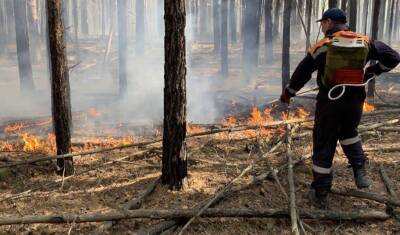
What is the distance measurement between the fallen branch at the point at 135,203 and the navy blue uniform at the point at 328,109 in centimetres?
213

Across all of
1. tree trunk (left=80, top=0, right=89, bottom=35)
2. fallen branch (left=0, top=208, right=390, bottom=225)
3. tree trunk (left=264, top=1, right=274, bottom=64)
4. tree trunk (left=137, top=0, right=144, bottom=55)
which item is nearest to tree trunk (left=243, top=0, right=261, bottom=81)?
tree trunk (left=264, top=1, right=274, bottom=64)

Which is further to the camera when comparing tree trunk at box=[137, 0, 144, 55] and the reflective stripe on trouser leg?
tree trunk at box=[137, 0, 144, 55]

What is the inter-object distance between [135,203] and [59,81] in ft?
7.76

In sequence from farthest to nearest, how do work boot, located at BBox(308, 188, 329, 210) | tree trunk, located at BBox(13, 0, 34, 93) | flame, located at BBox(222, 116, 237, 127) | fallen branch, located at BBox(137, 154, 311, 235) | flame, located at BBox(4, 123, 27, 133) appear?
tree trunk, located at BBox(13, 0, 34, 93) → flame, located at BBox(4, 123, 27, 133) → flame, located at BBox(222, 116, 237, 127) → work boot, located at BBox(308, 188, 329, 210) → fallen branch, located at BBox(137, 154, 311, 235)

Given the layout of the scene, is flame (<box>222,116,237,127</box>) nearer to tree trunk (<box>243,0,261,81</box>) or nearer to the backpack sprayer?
the backpack sprayer

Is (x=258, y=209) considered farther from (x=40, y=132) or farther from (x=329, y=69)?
(x=40, y=132)

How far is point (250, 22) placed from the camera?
27.5m

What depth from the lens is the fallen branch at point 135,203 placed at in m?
4.45

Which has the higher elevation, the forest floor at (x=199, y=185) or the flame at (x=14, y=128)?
the forest floor at (x=199, y=185)

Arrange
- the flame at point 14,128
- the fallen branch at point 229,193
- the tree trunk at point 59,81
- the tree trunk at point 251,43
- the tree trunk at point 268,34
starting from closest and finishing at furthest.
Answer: the fallen branch at point 229,193
the tree trunk at point 59,81
the flame at point 14,128
the tree trunk at point 251,43
the tree trunk at point 268,34

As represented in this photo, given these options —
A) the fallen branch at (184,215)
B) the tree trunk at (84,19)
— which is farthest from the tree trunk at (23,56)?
the tree trunk at (84,19)

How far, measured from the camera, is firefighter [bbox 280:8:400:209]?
4520mm

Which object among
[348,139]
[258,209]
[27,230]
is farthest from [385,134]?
[27,230]

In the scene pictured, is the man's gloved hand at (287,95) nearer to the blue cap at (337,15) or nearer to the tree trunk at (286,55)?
the blue cap at (337,15)
